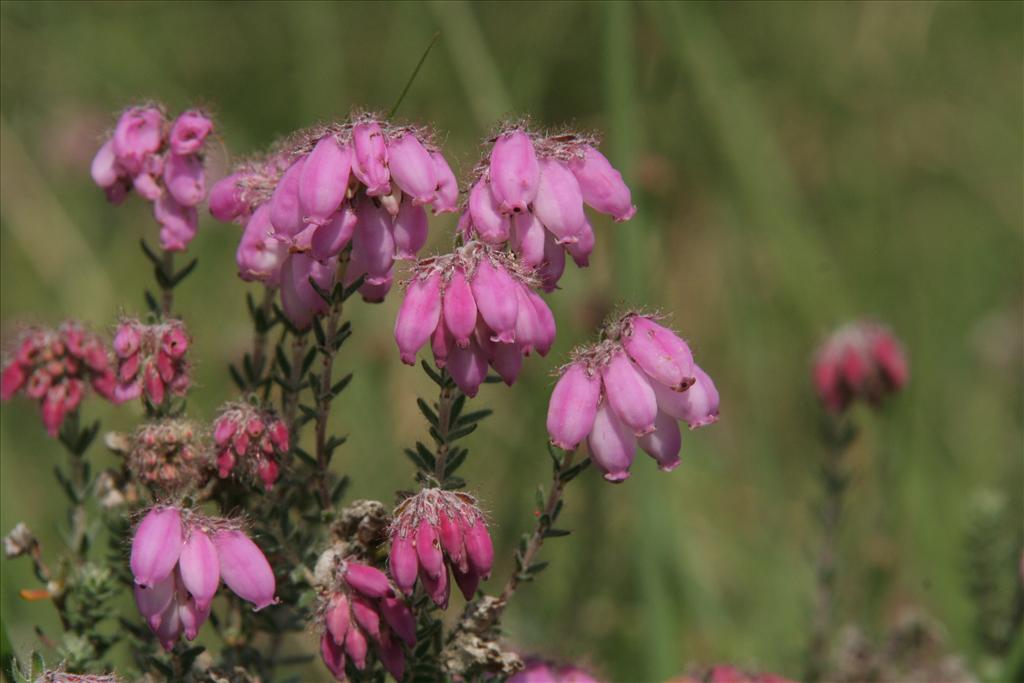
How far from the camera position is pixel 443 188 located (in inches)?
96.1

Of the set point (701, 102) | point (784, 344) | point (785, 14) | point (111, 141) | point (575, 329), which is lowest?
point (111, 141)

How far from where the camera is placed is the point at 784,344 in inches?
336

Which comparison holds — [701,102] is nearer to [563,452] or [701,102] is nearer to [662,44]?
[662,44]

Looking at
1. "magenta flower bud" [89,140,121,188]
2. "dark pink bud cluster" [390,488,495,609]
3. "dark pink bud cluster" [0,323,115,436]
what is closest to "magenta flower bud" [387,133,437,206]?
"dark pink bud cluster" [390,488,495,609]

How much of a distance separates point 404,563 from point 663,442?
20.7 inches

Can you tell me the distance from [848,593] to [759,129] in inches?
110

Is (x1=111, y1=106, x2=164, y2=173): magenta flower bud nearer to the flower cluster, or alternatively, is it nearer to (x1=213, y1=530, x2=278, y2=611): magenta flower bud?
the flower cluster

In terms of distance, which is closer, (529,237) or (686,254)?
(529,237)

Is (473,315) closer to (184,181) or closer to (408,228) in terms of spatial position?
(408,228)

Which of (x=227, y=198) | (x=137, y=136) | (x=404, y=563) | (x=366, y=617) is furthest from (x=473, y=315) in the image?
(x=137, y=136)

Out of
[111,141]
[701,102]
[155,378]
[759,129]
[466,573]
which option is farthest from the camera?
[759,129]

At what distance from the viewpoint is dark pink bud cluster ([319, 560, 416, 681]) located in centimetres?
238

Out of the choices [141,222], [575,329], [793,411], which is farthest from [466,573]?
[141,222]

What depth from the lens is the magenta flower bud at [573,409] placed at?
2342 millimetres
